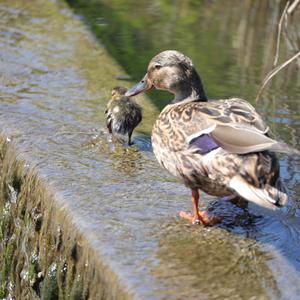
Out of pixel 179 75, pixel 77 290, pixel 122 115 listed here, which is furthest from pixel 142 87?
pixel 77 290

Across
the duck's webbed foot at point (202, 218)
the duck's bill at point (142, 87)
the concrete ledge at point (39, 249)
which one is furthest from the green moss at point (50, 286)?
the duck's bill at point (142, 87)

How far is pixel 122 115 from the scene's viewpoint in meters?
6.07

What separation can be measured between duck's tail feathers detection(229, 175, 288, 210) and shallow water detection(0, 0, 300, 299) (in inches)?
13.1

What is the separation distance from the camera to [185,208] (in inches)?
202

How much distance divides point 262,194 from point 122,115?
194 centimetres

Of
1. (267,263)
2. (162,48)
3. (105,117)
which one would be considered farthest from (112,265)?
(162,48)

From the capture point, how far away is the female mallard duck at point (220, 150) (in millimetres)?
4332

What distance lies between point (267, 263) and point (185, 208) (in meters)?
0.81

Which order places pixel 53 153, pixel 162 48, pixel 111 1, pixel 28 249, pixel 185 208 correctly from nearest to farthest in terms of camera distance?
pixel 185 208 < pixel 28 249 < pixel 53 153 < pixel 162 48 < pixel 111 1

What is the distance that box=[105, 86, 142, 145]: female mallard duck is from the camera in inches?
238

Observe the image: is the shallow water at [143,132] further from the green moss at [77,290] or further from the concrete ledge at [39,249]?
the green moss at [77,290]

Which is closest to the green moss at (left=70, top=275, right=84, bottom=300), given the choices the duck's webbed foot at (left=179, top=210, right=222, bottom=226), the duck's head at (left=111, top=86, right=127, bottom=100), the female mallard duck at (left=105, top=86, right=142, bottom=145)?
the duck's webbed foot at (left=179, top=210, right=222, bottom=226)

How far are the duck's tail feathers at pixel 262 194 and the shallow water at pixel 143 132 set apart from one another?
0.33 meters

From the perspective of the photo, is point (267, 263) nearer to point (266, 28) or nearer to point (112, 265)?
point (112, 265)
